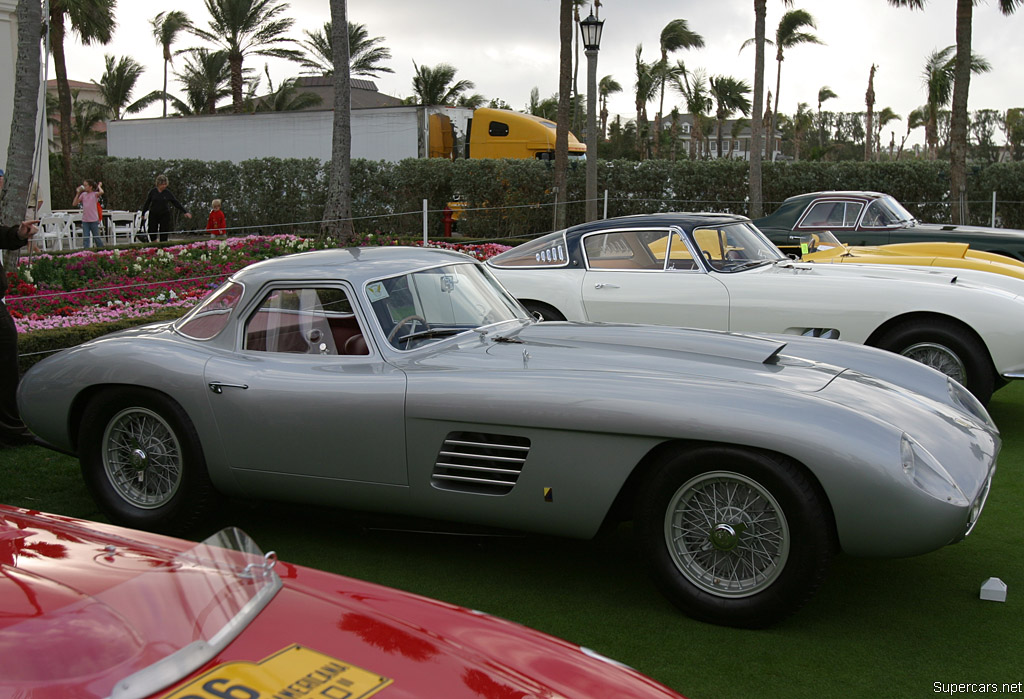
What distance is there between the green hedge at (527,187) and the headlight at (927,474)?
1886cm

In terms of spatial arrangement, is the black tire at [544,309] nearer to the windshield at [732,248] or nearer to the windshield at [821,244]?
the windshield at [732,248]

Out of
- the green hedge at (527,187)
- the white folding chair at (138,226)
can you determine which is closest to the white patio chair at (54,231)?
the white folding chair at (138,226)

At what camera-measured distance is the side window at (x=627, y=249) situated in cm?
722

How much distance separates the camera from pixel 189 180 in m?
24.5

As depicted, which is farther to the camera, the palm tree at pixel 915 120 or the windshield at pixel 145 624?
the palm tree at pixel 915 120

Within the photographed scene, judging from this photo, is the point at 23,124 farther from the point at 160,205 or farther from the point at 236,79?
the point at 236,79

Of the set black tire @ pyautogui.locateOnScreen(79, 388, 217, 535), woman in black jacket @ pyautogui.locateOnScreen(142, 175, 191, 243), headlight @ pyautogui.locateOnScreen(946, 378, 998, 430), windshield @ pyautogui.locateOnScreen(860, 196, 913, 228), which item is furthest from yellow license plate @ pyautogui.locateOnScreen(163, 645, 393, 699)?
woman in black jacket @ pyautogui.locateOnScreen(142, 175, 191, 243)

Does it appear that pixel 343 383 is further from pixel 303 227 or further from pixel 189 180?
pixel 189 180

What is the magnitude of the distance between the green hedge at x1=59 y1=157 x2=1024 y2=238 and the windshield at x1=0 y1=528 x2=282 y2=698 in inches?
797

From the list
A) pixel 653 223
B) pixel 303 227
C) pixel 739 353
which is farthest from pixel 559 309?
pixel 303 227

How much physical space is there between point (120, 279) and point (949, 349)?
8824mm

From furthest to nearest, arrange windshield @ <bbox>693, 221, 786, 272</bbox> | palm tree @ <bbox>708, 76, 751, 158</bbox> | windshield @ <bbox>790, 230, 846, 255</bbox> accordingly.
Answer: palm tree @ <bbox>708, 76, 751, 158</bbox> < windshield @ <bbox>790, 230, 846, 255</bbox> < windshield @ <bbox>693, 221, 786, 272</bbox>

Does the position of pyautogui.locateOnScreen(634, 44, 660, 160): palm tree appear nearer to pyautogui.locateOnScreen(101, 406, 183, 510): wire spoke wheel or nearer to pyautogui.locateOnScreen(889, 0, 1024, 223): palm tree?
pyautogui.locateOnScreen(889, 0, 1024, 223): palm tree

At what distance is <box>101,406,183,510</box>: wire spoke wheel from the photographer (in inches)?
177
